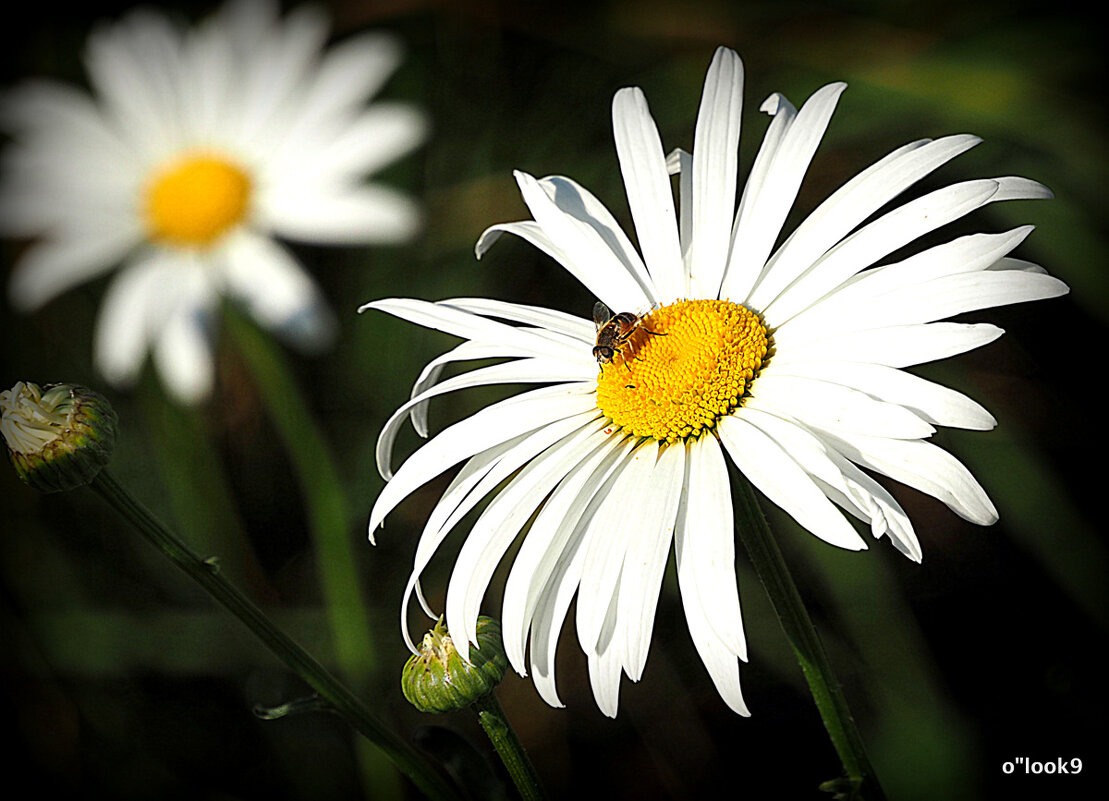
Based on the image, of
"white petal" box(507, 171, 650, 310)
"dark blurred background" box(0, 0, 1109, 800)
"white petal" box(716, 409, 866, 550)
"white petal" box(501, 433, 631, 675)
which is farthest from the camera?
"dark blurred background" box(0, 0, 1109, 800)

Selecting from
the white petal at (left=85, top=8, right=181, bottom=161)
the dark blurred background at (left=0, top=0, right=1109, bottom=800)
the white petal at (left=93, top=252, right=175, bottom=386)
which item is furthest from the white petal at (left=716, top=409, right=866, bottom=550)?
the white petal at (left=85, top=8, right=181, bottom=161)

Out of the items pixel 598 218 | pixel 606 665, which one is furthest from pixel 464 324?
pixel 606 665

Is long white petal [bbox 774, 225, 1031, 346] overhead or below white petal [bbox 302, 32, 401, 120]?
below

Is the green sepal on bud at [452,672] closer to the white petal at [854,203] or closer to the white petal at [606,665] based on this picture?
the white petal at [606,665]

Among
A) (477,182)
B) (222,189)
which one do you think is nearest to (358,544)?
(477,182)

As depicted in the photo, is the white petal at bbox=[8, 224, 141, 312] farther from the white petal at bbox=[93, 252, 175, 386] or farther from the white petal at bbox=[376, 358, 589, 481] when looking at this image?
the white petal at bbox=[376, 358, 589, 481]

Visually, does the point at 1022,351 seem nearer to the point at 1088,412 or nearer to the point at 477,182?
the point at 1088,412
